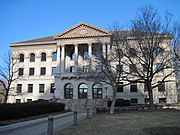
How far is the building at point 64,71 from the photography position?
4906cm

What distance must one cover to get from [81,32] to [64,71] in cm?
1060

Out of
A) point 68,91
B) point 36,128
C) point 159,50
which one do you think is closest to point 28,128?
Answer: point 36,128

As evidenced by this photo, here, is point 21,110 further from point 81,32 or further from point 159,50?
point 81,32

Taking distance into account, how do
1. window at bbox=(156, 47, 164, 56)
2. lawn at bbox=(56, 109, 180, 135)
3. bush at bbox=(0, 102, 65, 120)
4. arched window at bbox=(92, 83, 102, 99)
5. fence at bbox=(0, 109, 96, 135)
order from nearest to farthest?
1. fence at bbox=(0, 109, 96, 135)
2. lawn at bbox=(56, 109, 180, 135)
3. bush at bbox=(0, 102, 65, 120)
4. window at bbox=(156, 47, 164, 56)
5. arched window at bbox=(92, 83, 102, 99)

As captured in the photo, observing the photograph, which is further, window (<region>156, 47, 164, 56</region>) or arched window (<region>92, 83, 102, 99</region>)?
arched window (<region>92, 83, 102, 99</region>)

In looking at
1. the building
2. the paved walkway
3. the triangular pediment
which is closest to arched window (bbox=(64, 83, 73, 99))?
the building

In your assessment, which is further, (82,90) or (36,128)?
(82,90)

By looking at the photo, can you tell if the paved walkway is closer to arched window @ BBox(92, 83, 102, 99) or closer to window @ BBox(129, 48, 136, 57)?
window @ BBox(129, 48, 136, 57)

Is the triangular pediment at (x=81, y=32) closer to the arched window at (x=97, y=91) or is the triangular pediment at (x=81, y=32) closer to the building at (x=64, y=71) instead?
the building at (x=64, y=71)

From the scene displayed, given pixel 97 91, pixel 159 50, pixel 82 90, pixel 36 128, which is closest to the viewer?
pixel 36 128

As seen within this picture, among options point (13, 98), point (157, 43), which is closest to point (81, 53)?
point (13, 98)

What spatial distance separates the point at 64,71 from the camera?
169ft

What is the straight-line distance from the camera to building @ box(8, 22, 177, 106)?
49.1m

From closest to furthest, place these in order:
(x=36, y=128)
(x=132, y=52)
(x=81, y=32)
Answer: (x=36, y=128)
(x=132, y=52)
(x=81, y=32)
